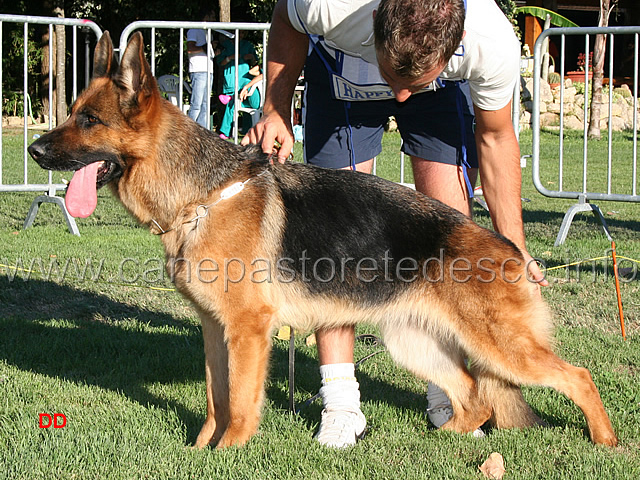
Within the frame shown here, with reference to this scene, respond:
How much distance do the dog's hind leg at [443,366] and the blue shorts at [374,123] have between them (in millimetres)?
992

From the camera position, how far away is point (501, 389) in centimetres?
340

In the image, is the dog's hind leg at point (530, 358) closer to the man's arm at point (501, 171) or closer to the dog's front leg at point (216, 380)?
the man's arm at point (501, 171)

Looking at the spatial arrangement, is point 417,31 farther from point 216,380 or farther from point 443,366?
point 216,380

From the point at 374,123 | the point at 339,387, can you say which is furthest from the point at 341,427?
the point at 374,123

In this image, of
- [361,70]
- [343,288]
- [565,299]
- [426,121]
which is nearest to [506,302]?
[343,288]

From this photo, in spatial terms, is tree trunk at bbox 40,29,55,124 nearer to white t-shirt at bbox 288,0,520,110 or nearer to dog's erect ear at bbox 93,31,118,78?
dog's erect ear at bbox 93,31,118,78

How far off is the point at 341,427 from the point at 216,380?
0.67 meters

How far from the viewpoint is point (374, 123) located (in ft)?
12.7

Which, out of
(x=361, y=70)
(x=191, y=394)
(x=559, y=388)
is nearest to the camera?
(x=559, y=388)

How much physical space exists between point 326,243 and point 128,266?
3.63 m

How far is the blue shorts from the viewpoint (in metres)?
3.71

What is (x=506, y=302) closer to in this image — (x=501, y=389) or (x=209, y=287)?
(x=501, y=389)

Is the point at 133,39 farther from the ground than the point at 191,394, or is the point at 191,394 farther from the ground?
the point at 133,39

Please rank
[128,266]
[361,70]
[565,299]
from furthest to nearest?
[128,266] < [565,299] < [361,70]
